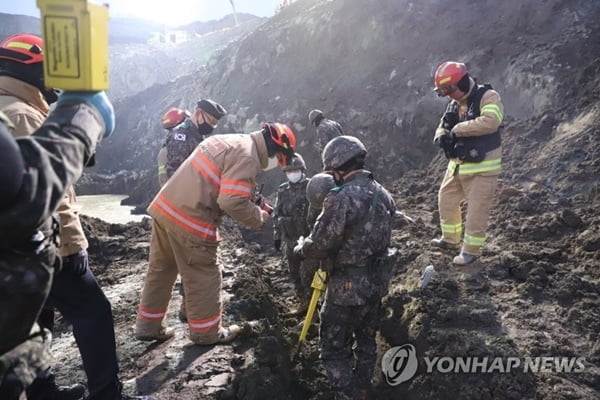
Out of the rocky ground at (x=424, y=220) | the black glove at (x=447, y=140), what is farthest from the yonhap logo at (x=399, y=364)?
the black glove at (x=447, y=140)

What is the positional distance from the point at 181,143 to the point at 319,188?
191cm

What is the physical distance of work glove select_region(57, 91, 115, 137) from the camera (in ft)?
4.42

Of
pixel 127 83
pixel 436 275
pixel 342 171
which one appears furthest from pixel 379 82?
pixel 127 83

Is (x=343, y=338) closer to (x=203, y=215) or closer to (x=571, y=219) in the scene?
(x=203, y=215)

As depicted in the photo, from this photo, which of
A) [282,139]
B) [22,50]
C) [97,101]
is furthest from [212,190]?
[97,101]

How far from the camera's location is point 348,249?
3092mm

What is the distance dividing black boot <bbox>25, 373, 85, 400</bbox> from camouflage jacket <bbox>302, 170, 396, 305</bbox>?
5.79 feet

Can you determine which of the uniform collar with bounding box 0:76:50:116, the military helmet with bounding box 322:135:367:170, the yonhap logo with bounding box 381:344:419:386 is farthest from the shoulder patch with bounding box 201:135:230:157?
the yonhap logo with bounding box 381:344:419:386

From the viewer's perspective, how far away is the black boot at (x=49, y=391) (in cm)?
242

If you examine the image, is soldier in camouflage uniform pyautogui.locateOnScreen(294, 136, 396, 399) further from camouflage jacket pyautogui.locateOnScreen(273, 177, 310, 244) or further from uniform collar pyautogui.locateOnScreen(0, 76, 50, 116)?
uniform collar pyautogui.locateOnScreen(0, 76, 50, 116)

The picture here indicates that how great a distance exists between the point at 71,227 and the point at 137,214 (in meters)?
9.13

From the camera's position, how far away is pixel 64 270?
7.50 ft

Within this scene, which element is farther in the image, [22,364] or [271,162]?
[271,162]

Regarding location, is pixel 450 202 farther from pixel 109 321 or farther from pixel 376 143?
pixel 376 143
